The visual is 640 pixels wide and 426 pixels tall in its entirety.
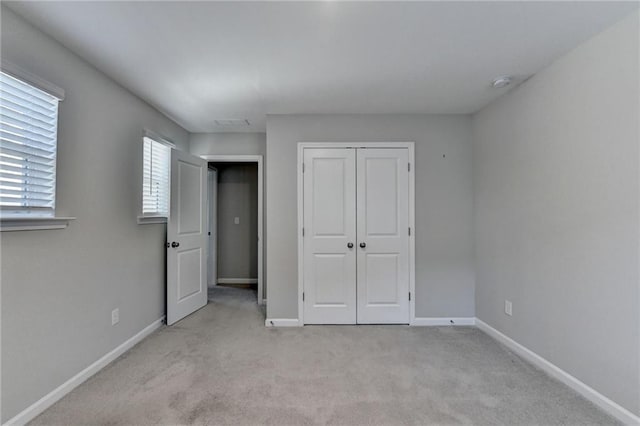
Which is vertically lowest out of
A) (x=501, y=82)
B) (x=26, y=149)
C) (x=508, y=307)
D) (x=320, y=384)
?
(x=320, y=384)

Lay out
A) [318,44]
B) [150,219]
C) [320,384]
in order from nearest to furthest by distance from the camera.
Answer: [318,44], [320,384], [150,219]

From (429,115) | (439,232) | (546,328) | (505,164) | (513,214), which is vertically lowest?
(546,328)

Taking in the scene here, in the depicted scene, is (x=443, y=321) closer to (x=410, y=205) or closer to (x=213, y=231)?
(x=410, y=205)

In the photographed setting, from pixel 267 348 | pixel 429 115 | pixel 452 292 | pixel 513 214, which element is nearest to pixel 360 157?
pixel 429 115

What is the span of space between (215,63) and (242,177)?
125 inches

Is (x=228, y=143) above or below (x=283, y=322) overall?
above

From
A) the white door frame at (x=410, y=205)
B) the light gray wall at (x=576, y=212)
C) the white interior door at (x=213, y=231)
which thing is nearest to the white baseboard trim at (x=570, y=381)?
the light gray wall at (x=576, y=212)

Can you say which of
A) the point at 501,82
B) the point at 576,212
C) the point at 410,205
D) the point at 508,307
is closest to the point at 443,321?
the point at 508,307

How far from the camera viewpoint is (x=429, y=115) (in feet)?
10.7

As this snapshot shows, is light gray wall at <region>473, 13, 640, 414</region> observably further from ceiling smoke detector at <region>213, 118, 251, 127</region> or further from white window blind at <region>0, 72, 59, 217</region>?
white window blind at <region>0, 72, 59, 217</region>

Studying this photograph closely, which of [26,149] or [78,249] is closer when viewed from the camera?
[26,149]

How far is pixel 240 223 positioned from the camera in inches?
209

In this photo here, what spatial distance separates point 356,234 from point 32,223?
2618 millimetres

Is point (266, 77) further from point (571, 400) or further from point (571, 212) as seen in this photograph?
point (571, 400)
